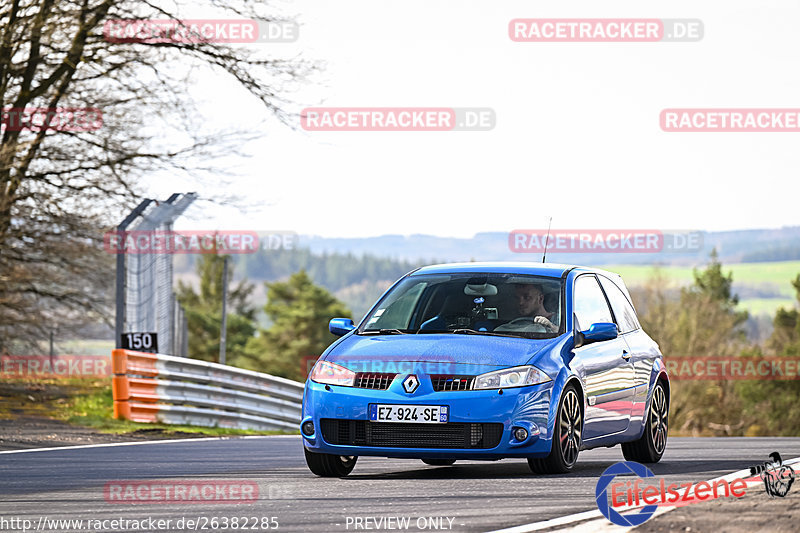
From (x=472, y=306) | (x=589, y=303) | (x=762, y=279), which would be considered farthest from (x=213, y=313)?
(x=472, y=306)

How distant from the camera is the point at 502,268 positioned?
1060 centimetres

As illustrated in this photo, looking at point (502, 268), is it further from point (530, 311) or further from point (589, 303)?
point (589, 303)

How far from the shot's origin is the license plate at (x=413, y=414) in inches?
352

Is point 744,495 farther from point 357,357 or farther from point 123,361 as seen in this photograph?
point 123,361

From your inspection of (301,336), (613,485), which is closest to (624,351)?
(613,485)

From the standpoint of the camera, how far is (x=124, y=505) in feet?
26.3

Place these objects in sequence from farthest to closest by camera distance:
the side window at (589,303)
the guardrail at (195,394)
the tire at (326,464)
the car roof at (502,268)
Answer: the guardrail at (195,394) < the car roof at (502,268) < the side window at (589,303) < the tire at (326,464)

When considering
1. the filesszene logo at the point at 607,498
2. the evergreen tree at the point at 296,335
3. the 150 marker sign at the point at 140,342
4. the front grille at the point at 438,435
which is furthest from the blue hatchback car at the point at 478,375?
the evergreen tree at the point at 296,335

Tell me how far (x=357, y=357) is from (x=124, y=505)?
2.07 m

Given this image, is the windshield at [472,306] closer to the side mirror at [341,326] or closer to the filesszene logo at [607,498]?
the side mirror at [341,326]

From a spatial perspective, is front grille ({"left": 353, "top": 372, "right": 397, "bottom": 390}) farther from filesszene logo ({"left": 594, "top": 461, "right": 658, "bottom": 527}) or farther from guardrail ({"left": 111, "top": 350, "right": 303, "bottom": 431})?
guardrail ({"left": 111, "top": 350, "right": 303, "bottom": 431})

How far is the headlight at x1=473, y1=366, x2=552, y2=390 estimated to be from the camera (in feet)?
29.5

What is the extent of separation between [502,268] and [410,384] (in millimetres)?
1959

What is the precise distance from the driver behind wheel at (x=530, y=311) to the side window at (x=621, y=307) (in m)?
1.30
